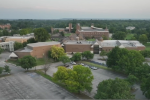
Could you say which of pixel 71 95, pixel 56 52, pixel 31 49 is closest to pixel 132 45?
pixel 56 52

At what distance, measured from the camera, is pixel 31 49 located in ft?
112

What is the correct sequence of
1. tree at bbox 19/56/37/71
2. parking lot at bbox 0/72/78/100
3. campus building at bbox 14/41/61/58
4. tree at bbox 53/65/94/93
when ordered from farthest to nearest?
campus building at bbox 14/41/61/58
tree at bbox 19/56/37/71
parking lot at bbox 0/72/78/100
tree at bbox 53/65/94/93

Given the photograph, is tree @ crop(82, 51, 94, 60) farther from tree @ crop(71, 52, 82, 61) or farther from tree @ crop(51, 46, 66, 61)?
tree @ crop(51, 46, 66, 61)

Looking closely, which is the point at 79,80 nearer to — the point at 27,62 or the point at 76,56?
the point at 27,62

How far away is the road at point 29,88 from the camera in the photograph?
58.3 ft

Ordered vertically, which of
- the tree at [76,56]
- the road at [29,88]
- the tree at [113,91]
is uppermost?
the tree at [113,91]

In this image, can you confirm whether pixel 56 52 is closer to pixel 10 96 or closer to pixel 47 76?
pixel 47 76

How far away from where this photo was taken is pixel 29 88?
1986 centimetres

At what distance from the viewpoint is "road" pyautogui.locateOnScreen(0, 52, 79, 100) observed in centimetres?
1777

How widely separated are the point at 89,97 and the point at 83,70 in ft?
9.92

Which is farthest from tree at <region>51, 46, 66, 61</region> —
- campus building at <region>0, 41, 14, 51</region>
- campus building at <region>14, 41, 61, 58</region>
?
campus building at <region>0, 41, 14, 51</region>

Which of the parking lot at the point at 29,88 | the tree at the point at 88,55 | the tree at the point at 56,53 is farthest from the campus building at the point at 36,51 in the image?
the parking lot at the point at 29,88

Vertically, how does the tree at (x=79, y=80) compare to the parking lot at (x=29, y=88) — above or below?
Answer: above

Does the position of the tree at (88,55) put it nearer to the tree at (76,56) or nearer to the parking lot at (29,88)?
the tree at (76,56)
